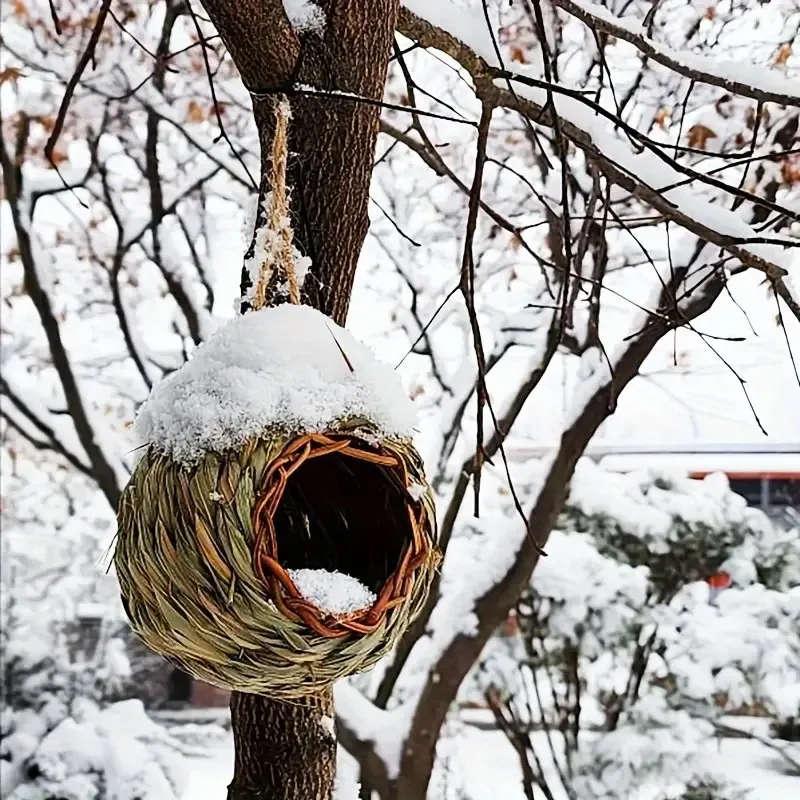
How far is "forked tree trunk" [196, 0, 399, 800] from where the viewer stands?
0.65 metres

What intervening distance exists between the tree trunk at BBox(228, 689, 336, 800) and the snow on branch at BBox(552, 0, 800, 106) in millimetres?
604

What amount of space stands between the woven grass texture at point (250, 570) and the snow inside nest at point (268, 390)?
0.01 m

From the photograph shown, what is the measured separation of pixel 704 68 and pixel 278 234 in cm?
45

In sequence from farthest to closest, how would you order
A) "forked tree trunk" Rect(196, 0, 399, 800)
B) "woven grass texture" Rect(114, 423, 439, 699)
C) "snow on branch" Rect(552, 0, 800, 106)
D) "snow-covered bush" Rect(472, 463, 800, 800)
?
"snow-covered bush" Rect(472, 463, 800, 800)
"snow on branch" Rect(552, 0, 800, 106)
"forked tree trunk" Rect(196, 0, 399, 800)
"woven grass texture" Rect(114, 423, 439, 699)

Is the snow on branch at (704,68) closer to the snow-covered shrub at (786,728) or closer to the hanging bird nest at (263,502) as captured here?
the hanging bird nest at (263,502)

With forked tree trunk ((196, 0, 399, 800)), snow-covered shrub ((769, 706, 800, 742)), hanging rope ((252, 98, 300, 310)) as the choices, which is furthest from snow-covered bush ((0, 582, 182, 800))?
hanging rope ((252, 98, 300, 310))

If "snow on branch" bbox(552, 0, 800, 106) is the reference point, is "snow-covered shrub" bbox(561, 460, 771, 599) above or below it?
below

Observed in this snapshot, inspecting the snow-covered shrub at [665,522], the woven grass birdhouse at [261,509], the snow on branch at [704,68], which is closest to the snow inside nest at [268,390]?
the woven grass birdhouse at [261,509]

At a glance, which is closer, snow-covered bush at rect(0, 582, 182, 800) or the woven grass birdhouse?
the woven grass birdhouse

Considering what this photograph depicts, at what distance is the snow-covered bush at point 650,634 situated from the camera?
225 cm

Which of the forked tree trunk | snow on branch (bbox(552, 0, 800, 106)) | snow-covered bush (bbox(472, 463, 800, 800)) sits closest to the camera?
the forked tree trunk

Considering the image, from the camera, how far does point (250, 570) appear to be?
489 mm

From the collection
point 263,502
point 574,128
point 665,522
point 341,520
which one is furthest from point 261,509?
point 665,522

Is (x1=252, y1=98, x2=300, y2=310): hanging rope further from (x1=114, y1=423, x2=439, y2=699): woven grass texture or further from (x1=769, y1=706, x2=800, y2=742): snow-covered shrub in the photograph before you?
(x1=769, y1=706, x2=800, y2=742): snow-covered shrub
